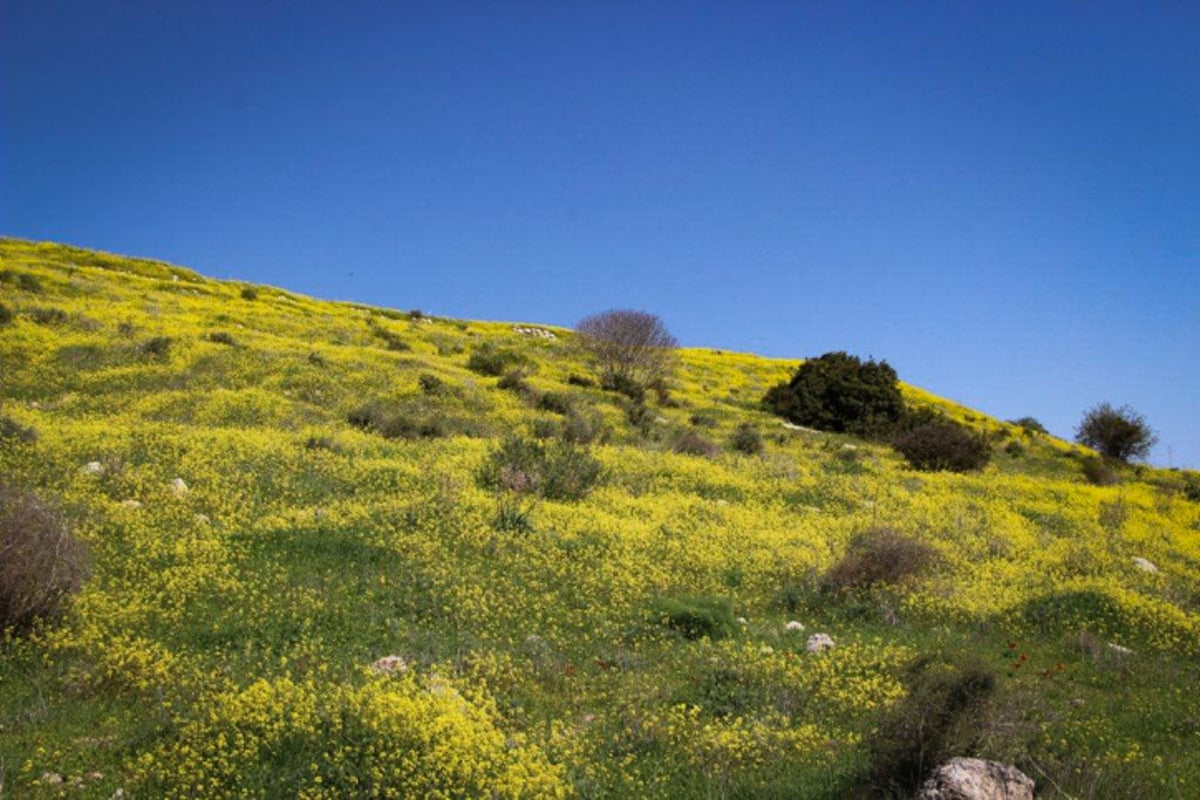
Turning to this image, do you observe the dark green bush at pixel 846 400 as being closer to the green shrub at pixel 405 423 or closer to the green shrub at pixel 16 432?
the green shrub at pixel 405 423

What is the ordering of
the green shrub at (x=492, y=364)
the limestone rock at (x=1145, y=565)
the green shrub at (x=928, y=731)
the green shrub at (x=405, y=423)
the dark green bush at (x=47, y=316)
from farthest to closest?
the green shrub at (x=492, y=364)
the dark green bush at (x=47, y=316)
the green shrub at (x=405, y=423)
the limestone rock at (x=1145, y=565)
the green shrub at (x=928, y=731)

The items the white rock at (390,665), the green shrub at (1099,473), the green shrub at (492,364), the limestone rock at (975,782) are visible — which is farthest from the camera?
the green shrub at (492,364)

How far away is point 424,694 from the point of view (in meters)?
7.80

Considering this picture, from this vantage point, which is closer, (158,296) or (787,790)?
(787,790)

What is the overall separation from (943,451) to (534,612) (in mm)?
20342

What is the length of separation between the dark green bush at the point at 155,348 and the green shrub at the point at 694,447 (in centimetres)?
1681

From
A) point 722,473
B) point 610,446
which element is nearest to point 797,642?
point 722,473

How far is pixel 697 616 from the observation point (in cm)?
1080

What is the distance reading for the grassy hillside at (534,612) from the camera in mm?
6906

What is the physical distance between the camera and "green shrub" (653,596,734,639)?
1070 centimetres

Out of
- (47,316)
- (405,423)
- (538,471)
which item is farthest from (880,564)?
(47,316)

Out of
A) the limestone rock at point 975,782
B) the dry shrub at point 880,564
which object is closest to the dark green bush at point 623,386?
the dry shrub at point 880,564

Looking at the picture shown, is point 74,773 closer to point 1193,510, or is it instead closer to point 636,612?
point 636,612

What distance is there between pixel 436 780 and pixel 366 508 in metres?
8.13
